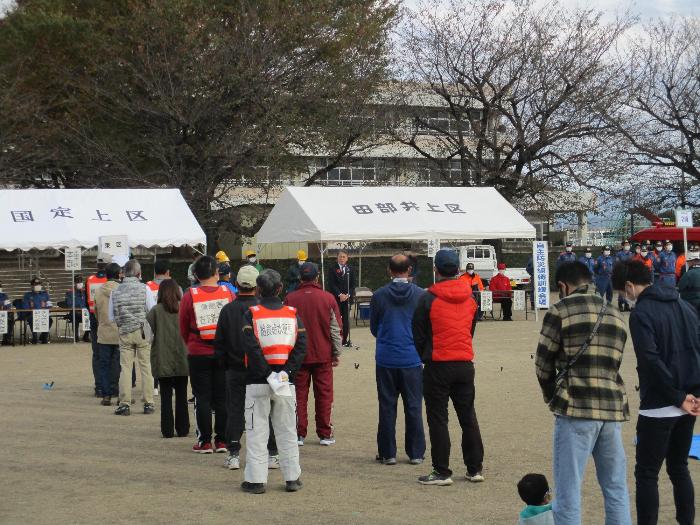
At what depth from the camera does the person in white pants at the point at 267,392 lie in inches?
287

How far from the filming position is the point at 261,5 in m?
33.0

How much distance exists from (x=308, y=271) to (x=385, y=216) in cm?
1461

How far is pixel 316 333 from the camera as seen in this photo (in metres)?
9.01

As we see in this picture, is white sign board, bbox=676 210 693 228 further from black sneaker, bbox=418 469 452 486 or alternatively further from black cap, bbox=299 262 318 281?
black sneaker, bbox=418 469 452 486

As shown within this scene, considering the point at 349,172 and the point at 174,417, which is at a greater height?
the point at 349,172

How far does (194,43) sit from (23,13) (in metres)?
6.40

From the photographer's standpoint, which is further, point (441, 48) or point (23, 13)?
point (441, 48)

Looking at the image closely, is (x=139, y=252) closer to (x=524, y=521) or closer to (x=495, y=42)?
(x=495, y=42)

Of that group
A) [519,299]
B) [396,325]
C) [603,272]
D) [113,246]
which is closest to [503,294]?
[519,299]

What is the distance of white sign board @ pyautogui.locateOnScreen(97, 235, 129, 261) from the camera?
19891 mm

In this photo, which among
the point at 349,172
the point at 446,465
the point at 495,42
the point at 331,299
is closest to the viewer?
the point at 446,465

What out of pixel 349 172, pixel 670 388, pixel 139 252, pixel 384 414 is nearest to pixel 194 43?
pixel 139 252

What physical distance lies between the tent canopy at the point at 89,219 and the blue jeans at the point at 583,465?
17297 mm

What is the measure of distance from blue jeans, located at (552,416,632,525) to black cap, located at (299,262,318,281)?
3920 millimetres
